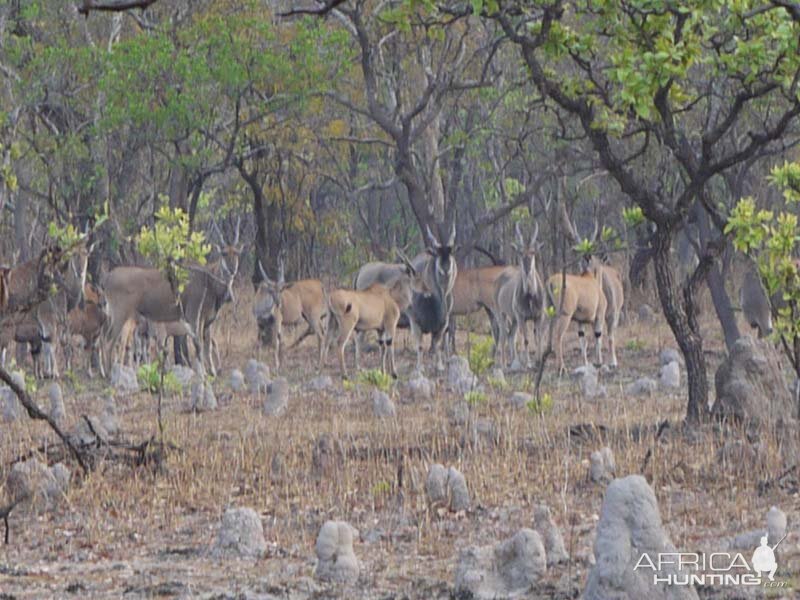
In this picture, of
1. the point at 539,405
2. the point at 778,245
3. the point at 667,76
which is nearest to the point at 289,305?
the point at 539,405

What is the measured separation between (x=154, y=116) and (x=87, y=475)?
10.2 metres

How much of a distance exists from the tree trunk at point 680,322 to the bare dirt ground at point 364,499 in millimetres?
270

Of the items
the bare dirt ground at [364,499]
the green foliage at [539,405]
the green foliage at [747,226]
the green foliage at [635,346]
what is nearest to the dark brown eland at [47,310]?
the bare dirt ground at [364,499]

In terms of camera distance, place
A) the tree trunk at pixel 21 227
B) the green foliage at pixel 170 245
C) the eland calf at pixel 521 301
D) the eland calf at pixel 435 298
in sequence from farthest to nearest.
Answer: the tree trunk at pixel 21 227
the eland calf at pixel 435 298
the eland calf at pixel 521 301
the green foliage at pixel 170 245

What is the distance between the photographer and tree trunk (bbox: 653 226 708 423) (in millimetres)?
11492

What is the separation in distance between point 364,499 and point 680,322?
10.5ft

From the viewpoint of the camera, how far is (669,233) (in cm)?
1151

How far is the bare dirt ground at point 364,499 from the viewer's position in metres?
7.28

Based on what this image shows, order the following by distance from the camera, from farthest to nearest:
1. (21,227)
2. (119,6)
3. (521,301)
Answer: (21,227), (521,301), (119,6)

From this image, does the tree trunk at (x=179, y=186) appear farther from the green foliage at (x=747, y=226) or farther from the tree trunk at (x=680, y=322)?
the green foliage at (x=747, y=226)

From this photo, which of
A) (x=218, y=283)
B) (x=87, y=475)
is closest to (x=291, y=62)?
(x=218, y=283)

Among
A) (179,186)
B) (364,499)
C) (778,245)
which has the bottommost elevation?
(364,499)

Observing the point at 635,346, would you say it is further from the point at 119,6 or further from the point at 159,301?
the point at 119,6

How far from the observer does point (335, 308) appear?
64.7 ft
